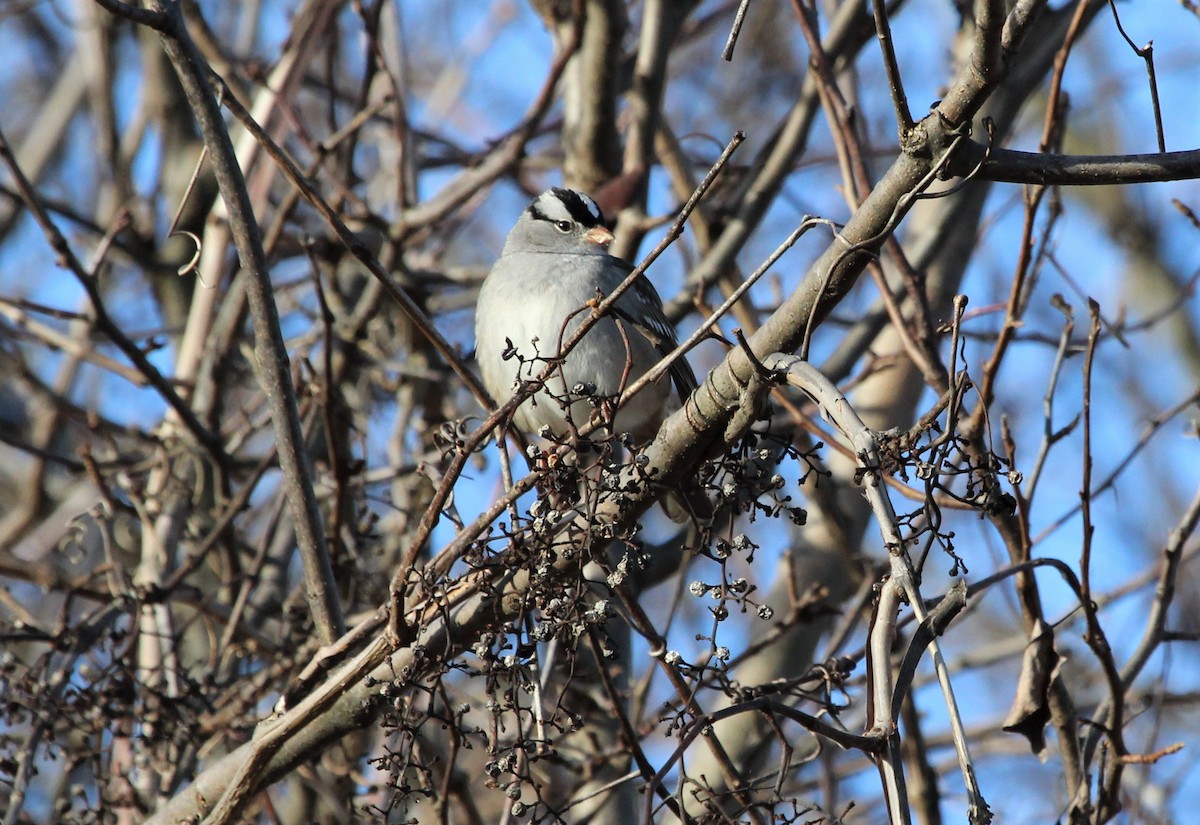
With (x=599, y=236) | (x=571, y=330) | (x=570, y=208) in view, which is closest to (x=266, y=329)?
(x=571, y=330)

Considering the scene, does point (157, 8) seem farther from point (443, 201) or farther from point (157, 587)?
point (443, 201)

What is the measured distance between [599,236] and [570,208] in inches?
10.7

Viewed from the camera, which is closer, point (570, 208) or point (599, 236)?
point (599, 236)

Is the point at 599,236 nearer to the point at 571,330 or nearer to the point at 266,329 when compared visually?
the point at 571,330

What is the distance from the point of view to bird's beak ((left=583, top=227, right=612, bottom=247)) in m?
3.80

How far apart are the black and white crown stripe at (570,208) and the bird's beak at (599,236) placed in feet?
0.32

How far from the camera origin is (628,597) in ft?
7.39

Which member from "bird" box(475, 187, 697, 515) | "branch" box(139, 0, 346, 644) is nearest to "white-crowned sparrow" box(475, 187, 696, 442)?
"bird" box(475, 187, 697, 515)

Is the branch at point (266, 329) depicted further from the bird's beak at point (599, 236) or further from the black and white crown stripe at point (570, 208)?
the black and white crown stripe at point (570, 208)

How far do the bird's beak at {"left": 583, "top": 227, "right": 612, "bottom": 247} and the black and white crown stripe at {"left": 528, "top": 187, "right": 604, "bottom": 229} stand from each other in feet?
0.32

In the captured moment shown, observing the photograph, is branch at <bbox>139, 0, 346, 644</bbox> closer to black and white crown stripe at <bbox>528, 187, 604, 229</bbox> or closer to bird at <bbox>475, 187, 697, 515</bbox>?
bird at <bbox>475, 187, 697, 515</bbox>

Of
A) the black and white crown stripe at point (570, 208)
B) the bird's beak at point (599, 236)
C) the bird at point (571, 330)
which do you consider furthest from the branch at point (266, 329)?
the black and white crown stripe at point (570, 208)

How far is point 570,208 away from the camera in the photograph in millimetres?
4055

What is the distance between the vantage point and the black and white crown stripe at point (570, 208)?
13.1 ft
